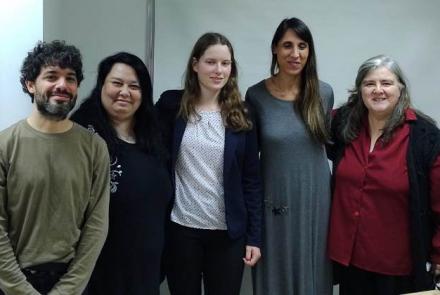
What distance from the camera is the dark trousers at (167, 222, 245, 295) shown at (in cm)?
191

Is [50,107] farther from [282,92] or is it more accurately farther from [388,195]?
[388,195]

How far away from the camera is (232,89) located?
6.56 ft

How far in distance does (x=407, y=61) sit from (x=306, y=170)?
49.2 inches

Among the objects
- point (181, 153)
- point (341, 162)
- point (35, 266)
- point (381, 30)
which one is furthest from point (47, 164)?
point (381, 30)

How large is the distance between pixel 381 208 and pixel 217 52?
3.13ft

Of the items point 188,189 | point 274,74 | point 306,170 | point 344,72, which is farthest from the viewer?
point 344,72

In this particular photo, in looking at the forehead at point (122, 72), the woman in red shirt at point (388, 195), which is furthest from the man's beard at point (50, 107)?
the woman in red shirt at point (388, 195)

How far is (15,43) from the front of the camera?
1858 mm

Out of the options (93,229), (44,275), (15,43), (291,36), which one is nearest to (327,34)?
(291,36)

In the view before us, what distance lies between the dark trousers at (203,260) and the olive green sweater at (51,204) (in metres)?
0.40

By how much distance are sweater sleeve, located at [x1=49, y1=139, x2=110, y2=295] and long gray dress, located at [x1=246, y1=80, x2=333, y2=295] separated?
0.76 m

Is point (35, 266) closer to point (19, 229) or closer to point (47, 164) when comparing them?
point (19, 229)

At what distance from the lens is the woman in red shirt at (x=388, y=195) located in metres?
1.90

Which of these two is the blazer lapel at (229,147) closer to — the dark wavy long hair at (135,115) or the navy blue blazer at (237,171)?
the navy blue blazer at (237,171)
